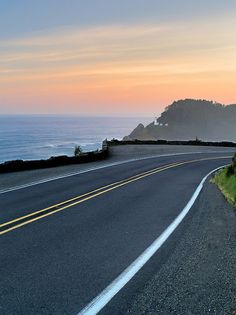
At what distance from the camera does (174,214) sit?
1108cm

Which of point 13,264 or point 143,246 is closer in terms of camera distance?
point 13,264

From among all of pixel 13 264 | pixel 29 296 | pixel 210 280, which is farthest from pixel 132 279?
pixel 13 264

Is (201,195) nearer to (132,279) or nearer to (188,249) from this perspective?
(188,249)

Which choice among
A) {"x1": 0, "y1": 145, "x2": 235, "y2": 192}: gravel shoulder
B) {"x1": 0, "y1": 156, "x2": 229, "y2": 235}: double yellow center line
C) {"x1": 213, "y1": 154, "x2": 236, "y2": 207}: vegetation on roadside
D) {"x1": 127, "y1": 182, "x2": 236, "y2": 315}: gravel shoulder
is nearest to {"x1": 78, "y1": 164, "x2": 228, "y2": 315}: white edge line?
{"x1": 127, "y1": 182, "x2": 236, "y2": 315}: gravel shoulder

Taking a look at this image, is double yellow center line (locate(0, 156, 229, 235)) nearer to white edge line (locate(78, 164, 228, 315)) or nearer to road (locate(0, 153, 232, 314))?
road (locate(0, 153, 232, 314))

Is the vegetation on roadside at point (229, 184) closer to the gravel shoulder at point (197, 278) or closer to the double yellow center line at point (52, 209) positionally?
the gravel shoulder at point (197, 278)

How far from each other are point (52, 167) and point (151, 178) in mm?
7424

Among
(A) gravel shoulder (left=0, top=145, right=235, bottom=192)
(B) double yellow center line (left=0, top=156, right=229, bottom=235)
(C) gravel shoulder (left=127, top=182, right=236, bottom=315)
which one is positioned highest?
(C) gravel shoulder (left=127, top=182, right=236, bottom=315)

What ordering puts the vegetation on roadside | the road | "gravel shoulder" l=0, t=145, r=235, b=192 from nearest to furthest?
the road < the vegetation on roadside < "gravel shoulder" l=0, t=145, r=235, b=192

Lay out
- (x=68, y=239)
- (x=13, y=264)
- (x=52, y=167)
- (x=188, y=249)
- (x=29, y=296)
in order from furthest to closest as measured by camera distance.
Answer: (x=52, y=167), (x=68, y=239), (x=188, y=249), (x=13, y=264), (x=29, y=296)

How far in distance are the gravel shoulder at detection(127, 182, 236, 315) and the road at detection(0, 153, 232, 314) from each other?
0.22 metres

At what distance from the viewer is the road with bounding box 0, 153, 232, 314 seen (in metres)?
5.39

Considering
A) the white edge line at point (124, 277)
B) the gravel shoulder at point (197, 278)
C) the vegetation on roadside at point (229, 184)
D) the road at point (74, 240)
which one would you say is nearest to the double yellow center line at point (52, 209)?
the road at point (74, 240)

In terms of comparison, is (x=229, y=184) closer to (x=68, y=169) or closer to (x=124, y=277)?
(x=124, y=277)
